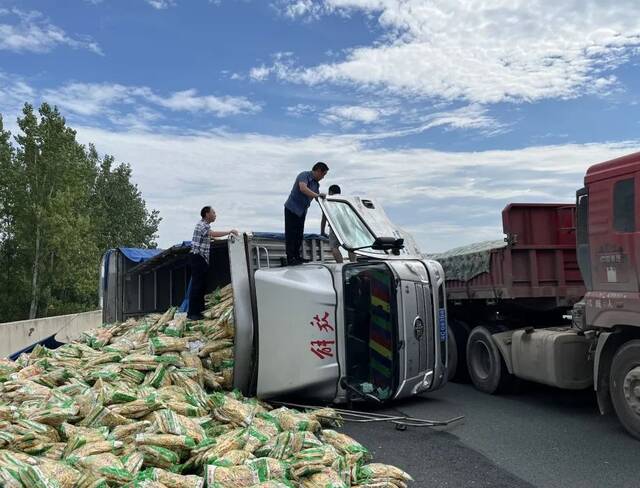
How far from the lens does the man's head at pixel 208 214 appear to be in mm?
8102

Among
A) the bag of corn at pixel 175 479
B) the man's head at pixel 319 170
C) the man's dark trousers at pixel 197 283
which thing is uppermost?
the man's head at pixel 319 170

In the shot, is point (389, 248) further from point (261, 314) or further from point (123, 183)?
point (123, 183)

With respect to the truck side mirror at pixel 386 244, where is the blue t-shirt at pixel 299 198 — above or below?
above

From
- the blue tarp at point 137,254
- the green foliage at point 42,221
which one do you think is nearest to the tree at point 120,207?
the green foliage at point 42,221

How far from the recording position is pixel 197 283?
26.8 feet

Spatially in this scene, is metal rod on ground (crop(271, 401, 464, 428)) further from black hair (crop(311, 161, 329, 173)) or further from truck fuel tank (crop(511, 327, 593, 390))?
black hair (crop(311, 161, 329, 173))

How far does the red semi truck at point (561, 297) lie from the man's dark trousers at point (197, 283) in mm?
3762

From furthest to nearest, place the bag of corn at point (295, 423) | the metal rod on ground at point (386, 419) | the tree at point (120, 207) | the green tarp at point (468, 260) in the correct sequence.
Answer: the tree at point (120, 207), the green tarp at point (468, 260), the metal rod on ground at point (386, 419), the bag of corn at point (295, 423)

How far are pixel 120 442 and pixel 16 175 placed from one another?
27437mm

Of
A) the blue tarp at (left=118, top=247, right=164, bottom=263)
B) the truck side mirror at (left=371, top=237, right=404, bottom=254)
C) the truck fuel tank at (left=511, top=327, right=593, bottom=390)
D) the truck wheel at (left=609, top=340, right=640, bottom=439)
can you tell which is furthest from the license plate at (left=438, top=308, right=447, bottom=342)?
the blue tarp at (left=118, top=247, right=164, bottom=263)

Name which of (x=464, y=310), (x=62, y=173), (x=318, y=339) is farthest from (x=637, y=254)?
(x=62, y=173)

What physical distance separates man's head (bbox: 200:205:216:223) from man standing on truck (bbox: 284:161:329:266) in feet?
3.39

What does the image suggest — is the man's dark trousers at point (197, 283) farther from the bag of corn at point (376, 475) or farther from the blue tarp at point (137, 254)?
the bag of corn at point (376, 475)

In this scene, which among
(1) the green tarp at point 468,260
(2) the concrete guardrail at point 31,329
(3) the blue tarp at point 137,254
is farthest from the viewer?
(2) the concrete guardrail at point 31,329
